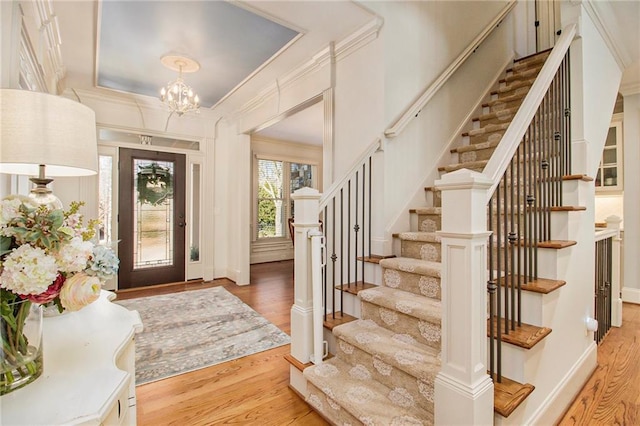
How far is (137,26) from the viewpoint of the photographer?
2719 millimetres

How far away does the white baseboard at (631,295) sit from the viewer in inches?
151

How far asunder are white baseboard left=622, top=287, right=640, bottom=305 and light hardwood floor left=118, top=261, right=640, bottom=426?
4.65 ft

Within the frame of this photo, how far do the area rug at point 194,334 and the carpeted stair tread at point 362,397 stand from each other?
97cm

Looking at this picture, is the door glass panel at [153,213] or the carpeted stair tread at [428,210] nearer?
the carpeted stair tread at [428,210]

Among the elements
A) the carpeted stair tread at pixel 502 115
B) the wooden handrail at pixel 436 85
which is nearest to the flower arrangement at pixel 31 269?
the wooden handrail at pixel 436 85

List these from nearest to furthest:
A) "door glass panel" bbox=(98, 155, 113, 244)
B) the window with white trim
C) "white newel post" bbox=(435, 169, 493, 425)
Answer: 1. "white newel post" bbox=(435, 169, 493, 425)
2. "door glass panel" bbox=(98, 155, 113, 244)
3. the window with white trim

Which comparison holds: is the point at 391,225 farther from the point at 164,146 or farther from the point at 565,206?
the point at 164,146

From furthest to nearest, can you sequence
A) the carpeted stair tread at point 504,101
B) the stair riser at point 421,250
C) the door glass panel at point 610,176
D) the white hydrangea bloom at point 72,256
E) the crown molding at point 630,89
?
the door glass panel at point 610,176 < the crown molding at point 630,89 < the carpeted stair tread at point 504,101 < the stair riser at point 421,250 < the white hydrangea bloom at point 72,256

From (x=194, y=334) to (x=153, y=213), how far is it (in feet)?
8.46

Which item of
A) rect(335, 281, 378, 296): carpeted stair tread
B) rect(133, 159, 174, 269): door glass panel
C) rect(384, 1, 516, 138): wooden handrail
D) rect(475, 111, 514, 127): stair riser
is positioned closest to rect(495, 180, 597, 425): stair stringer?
rect(335, 281, 378, 296): carpeted stair tread

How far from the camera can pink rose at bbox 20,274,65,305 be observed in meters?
0.78

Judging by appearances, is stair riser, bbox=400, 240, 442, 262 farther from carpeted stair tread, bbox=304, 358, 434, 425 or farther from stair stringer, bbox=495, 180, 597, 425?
carpeted stair tread, bbox=304, 358, 434, 425

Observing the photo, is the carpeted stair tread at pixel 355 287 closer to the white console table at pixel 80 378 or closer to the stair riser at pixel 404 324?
the stair riser at pixel 404 324

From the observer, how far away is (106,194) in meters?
4.42
